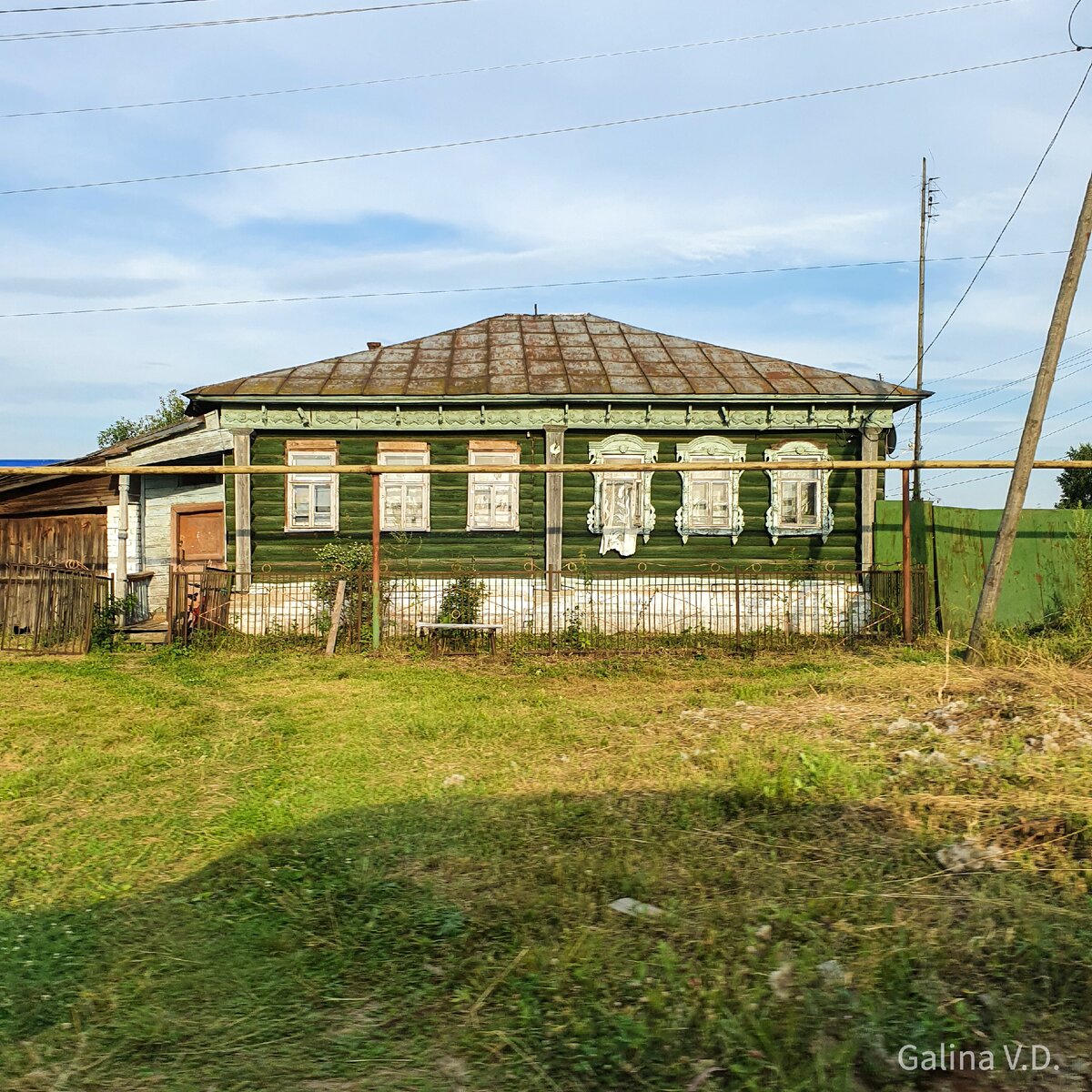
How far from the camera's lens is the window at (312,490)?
14453mm

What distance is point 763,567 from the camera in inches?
574

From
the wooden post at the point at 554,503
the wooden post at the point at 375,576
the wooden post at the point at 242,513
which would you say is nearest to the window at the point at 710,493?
the wooden post at the point at 554,503

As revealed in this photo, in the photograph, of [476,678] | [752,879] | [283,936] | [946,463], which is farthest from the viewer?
[946,463]

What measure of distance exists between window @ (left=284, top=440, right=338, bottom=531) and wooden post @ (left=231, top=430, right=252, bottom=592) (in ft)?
1.99

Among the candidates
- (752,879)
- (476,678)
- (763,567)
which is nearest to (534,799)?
(752,879)

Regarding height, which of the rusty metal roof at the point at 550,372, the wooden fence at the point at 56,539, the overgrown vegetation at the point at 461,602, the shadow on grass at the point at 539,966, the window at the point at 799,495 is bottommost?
the shadow on grass at the point at 539,966

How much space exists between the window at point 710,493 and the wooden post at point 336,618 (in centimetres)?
551

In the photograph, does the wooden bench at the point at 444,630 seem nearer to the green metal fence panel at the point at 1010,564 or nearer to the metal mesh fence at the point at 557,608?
the metal mesh fence at the point at 557,608

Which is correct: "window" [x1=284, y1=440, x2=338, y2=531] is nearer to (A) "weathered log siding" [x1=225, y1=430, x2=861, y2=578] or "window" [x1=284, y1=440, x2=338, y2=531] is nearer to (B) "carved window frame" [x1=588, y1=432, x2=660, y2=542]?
(A) "weathered log siding" [x1=225, y1=430, x2=861, y2=578]

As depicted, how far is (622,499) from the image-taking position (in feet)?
48.1

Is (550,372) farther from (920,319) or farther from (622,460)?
(920,319)

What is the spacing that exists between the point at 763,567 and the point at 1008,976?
11486 millimetres

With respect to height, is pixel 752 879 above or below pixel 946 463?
below

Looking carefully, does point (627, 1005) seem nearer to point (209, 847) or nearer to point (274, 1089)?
point (274, 1089)
